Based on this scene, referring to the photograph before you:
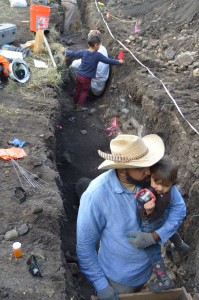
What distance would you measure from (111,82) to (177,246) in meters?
5.37

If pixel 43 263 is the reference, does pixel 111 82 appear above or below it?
below

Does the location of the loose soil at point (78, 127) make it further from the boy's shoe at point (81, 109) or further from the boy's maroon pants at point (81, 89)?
the boy's maroon pants at point (81, 89)

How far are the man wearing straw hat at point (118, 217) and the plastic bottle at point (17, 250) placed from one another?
673 millimetres

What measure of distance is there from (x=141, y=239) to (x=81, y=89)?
19.9 feet

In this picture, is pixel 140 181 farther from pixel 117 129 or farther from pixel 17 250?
pixel 117 129

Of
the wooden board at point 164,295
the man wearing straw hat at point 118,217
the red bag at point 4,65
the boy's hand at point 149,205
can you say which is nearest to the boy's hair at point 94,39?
the red bag at point 4,65

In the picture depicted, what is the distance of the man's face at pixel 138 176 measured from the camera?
3164 millimetres

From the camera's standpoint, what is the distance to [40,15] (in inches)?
374

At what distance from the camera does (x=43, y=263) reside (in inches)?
149

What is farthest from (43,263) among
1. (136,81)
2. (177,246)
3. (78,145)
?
(136,81)

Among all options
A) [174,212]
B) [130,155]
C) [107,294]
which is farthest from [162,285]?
[130,155]

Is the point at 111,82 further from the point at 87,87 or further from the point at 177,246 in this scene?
the point at 177,246

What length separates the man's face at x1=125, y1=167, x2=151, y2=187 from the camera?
316cm

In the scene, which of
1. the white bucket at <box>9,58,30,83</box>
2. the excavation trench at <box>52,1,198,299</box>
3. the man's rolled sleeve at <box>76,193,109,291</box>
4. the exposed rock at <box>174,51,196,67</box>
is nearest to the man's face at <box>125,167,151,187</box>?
the man's rolled sleeve at <box>76,193,109,291</box>
